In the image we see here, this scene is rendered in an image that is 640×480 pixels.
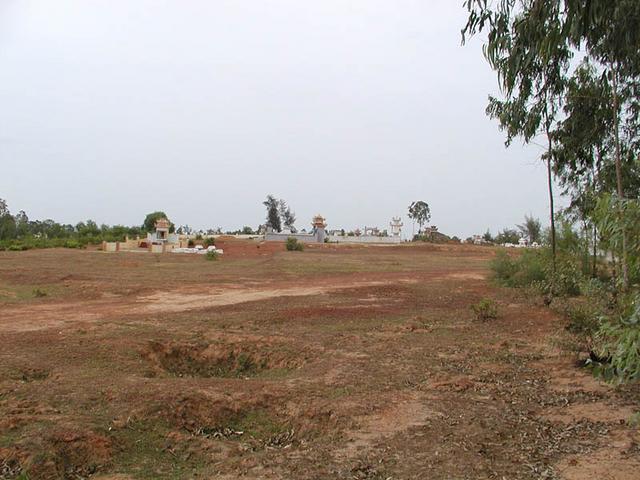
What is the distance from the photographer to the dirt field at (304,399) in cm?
471

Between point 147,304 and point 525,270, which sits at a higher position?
point 525,270

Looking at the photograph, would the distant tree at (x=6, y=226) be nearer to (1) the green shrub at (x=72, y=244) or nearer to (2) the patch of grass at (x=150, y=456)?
(1) the green shrub at (x=72, y=244)

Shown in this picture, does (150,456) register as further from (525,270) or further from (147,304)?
(525,270)

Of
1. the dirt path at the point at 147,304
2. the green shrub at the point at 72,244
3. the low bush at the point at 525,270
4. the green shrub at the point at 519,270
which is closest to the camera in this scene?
the dirt path at the point at 147,304

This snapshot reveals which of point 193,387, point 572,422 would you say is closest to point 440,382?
point 572,422

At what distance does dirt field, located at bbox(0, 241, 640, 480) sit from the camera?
4.71 metres

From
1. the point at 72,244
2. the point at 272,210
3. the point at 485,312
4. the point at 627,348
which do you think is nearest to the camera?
the point at 627,348

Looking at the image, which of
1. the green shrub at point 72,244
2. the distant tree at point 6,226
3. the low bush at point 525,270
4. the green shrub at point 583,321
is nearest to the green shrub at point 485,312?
the low bush at point 525,270

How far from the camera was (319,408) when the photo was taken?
6.04 m

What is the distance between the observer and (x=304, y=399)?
6332 mm

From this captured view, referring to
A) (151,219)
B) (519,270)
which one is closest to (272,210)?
(151,219)

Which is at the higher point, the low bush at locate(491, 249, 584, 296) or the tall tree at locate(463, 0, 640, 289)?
the tall tree at locate(463, 0, 640, 289)

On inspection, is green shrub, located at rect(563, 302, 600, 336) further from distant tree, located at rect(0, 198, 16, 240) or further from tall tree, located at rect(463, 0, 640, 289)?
distant tree, located at rect(0, 198, 16, 240)

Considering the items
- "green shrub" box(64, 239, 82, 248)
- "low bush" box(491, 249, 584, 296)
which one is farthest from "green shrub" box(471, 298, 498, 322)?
"green shrub" box(64, 239, 82, 248)
